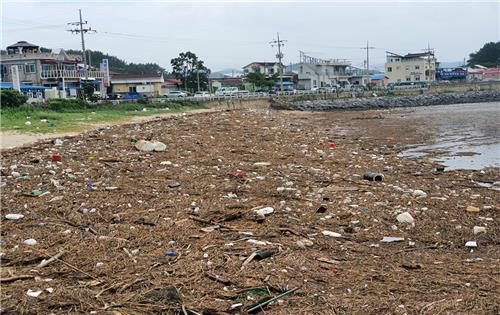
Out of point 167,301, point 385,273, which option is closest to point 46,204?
point 167,301

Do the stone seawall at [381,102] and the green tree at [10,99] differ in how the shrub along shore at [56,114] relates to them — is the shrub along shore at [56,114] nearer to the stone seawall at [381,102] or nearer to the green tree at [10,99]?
the green tree at [10,99]

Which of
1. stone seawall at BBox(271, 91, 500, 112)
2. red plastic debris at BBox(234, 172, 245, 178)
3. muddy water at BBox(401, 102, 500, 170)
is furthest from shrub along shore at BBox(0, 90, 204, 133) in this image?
stone seawall at BBox(271, 91, 500, 112)

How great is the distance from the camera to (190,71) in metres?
65.8

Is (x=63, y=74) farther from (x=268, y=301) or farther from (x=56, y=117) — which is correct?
(x=268, y=301)

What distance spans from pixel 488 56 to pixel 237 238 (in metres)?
111

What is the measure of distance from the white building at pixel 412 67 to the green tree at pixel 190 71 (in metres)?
36.9

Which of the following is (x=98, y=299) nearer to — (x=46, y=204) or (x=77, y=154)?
(x=46, y=204)

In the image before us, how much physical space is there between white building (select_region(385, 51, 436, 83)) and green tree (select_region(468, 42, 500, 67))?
23.0 meters

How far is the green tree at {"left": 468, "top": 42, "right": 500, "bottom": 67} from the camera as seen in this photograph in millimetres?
100069

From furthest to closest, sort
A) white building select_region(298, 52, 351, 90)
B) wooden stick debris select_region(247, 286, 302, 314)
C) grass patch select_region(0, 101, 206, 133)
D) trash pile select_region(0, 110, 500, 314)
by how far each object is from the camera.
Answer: white building select_region(298, 52, 351, 90)
grass patch select_region(0, 101, 206, 133)
trash pile select_region(0, 110, 500, 314)
wooden stick debris select_region(247, 286, 302, 314)

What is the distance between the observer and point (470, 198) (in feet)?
25.9

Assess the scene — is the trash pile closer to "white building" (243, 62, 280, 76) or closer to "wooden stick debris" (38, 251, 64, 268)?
"wooden stick debris" (38, 251, 64, 268)

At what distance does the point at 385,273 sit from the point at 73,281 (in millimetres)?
2907

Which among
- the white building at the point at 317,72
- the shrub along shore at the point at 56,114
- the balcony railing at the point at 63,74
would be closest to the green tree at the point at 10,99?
the shrub along shore at the point at 56,114
